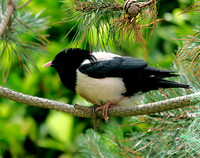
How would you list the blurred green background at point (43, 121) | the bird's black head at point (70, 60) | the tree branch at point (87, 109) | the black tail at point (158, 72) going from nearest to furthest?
1. the tree branch at point (87, 109)
2. the black tail at point (158, 72)
3. the bird's black head at point (70, 60)
4. the blurred green background at point (43, 121)

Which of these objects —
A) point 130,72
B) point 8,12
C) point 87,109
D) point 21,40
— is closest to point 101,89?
point 130,72

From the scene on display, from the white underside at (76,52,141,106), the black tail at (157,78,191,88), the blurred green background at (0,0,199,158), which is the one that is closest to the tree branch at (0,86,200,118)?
the white underside at (76,52,141,106)

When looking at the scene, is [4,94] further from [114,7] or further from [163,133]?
[163,133]

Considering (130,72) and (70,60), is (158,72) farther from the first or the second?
(70,60)

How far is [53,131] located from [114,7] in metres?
2.28

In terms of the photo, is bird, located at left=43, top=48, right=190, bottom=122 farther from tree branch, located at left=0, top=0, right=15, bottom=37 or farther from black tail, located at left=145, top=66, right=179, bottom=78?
tree branch, located at left=0, top=0, right=15, bottom=37

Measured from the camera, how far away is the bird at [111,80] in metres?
1.74

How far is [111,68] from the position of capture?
1846 mm

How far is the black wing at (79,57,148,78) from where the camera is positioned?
70.7 inches

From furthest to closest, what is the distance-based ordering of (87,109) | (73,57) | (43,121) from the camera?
1. (43,121)
2. (73,57)
3. (87,109)

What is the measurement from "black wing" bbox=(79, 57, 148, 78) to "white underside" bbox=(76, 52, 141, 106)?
3cm

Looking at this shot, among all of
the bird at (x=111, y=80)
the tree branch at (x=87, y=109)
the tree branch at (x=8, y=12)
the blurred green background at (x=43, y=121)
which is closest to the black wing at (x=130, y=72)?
the bird at (x=111, y=80)

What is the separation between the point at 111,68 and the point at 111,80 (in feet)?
0.27

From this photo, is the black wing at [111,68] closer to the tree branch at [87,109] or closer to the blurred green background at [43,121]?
the tree branch at [87,109]
